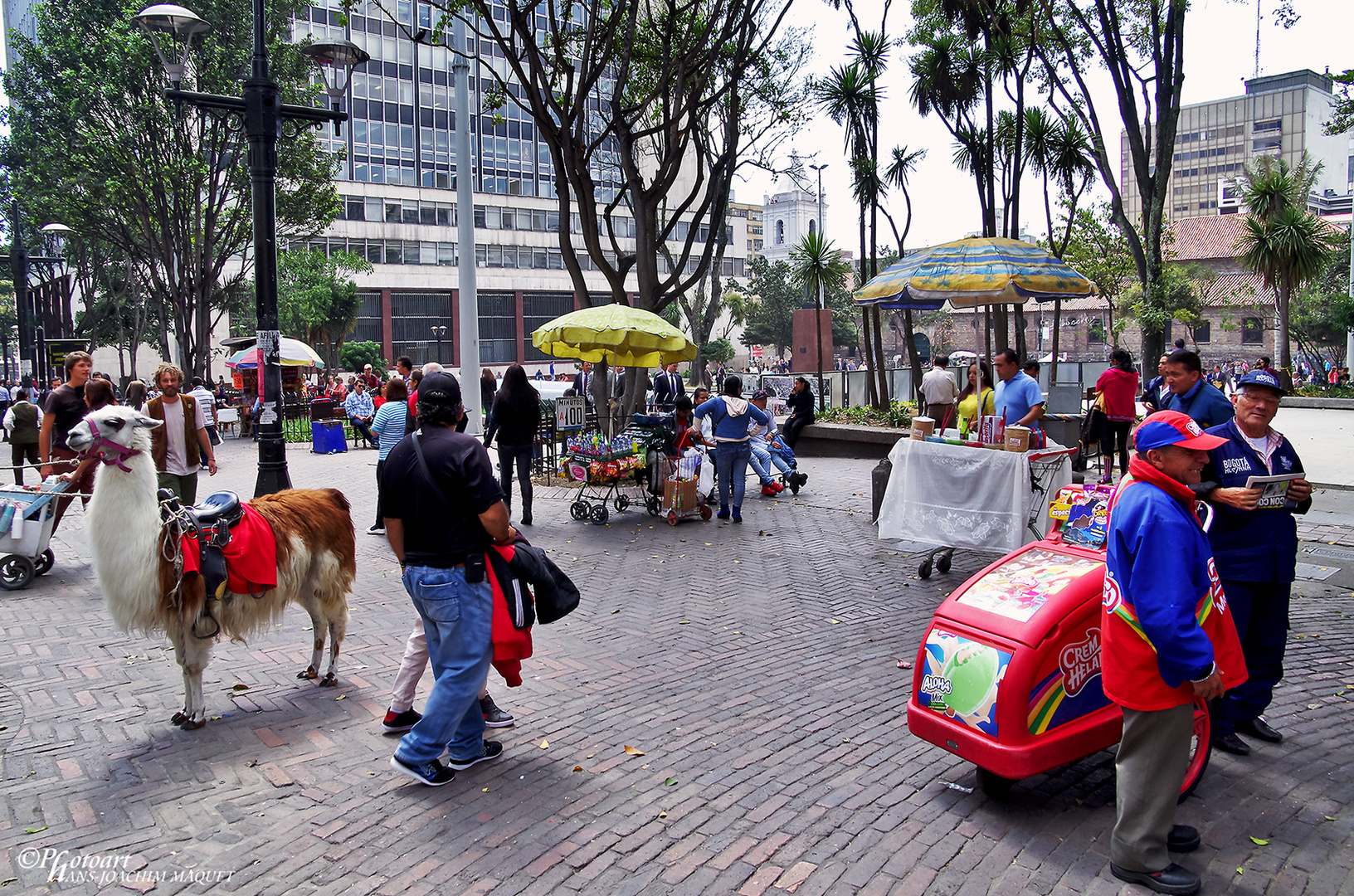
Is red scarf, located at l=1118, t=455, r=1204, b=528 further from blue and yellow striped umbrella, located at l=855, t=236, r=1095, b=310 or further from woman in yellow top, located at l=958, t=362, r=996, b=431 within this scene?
woman in yellow top, located at l=958, t=362, r=996, b=431

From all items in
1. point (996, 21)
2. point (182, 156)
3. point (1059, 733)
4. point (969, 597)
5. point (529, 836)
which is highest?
point (996, 21)

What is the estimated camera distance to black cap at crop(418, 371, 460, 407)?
421cm

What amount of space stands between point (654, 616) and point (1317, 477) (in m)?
10.7

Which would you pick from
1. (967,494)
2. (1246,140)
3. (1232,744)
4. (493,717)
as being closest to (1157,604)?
(1232,744)

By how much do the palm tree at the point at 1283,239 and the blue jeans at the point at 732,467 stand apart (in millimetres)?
20428

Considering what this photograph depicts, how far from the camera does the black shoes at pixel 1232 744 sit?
14.4 ft

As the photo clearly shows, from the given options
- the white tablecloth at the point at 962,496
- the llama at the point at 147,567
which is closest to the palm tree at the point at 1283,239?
the white tablecloth at the point at 962,496

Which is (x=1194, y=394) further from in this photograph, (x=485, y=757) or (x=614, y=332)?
(x=614, y=332)

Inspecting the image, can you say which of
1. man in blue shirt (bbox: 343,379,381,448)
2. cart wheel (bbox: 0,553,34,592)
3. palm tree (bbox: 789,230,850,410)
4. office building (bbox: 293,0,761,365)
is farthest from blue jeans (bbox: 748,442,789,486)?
office building (bbox: 293,0,761,365)

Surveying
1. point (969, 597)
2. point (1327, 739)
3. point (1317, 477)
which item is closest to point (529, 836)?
point (969, 597)

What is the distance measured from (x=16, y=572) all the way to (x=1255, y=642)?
30.9ft

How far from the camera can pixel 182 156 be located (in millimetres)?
22391

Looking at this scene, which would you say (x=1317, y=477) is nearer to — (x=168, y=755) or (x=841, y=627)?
(x=841, y=627)

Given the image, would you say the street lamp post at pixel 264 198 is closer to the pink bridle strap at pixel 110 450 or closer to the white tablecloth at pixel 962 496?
the pink bridle strap at pixel 110 450
